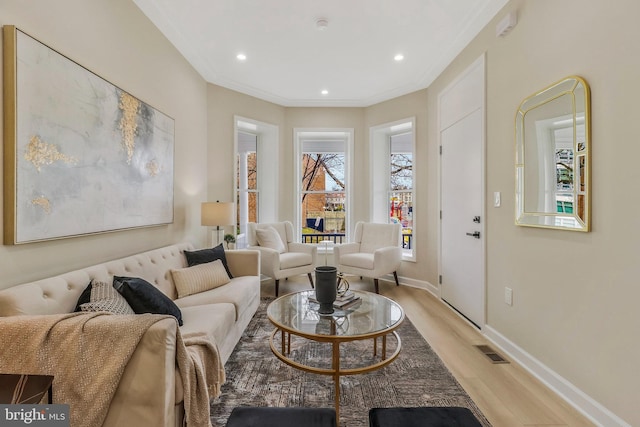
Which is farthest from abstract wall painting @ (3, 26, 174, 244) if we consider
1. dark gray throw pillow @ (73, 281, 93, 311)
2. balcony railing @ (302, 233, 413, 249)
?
balcony railing @ (302, 233, 413, 249)

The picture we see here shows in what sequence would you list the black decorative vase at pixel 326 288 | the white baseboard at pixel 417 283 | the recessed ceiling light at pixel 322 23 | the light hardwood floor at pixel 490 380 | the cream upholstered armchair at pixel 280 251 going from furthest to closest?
the white baseboard at pixel 417 283 → the cream upholstered armchair at pixel 280 251 → the recessed ceiling light at pixel 322 23 → the black decorative vase at pixel 326 288 → the light hardwood floor at pixel 490 380

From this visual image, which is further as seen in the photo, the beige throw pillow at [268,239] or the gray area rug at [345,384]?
the beige throw pillow at [268,239]

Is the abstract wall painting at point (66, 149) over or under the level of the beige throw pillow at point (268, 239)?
over

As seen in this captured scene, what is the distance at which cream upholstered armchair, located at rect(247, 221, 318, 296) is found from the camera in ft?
12.8

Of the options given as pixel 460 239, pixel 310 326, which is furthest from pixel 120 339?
pixel 460 239

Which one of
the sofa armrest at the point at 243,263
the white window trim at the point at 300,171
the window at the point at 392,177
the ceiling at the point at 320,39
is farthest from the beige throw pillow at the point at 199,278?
the window at the point at 392,177

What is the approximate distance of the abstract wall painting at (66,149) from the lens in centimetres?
147

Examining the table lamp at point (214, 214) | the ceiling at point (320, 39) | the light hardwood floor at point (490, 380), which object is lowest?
Result: the light hardwood floor at point (490, 380)

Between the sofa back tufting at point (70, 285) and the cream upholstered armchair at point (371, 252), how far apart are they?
230 centimetres

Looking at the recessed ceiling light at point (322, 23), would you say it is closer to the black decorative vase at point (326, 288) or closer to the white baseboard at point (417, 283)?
the black decorative vase at point (326, 288)

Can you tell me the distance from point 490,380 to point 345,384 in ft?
3.20

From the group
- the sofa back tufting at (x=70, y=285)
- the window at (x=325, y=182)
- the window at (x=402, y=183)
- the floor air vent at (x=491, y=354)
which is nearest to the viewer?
the sofa back tufting at (x=70, y=285)

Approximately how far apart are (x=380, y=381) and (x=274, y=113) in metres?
4.06

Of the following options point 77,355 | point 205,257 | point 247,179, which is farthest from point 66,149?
point 247,179
